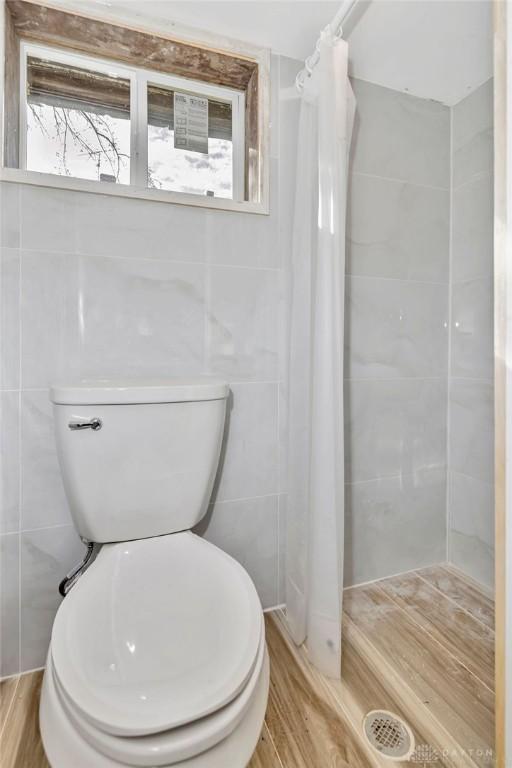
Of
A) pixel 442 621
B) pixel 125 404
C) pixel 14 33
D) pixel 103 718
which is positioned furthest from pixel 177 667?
pixel 14 33

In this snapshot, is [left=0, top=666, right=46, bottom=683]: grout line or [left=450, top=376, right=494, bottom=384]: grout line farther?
[left=450, top=376, right=494, bottom=384]: grout line

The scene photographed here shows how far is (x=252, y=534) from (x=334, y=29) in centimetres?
147

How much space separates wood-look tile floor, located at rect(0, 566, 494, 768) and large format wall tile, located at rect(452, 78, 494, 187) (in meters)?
1.58

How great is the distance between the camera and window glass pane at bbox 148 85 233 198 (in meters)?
→ 1.27

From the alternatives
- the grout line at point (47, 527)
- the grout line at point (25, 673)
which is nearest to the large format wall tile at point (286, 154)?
the grout line at point (47, 527)

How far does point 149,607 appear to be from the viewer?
775mm

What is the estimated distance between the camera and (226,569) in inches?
34.1

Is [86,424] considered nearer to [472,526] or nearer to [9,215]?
[9,215]

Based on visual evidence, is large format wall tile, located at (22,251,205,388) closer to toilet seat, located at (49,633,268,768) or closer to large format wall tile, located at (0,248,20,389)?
large format wall tile, located at (0,248,20,389)

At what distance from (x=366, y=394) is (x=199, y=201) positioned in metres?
0.87

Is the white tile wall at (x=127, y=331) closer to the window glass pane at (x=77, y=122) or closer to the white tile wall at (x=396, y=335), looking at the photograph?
the window glass pane at (x=77, y=122)

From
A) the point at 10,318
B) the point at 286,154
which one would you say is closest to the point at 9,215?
the point at 10,318

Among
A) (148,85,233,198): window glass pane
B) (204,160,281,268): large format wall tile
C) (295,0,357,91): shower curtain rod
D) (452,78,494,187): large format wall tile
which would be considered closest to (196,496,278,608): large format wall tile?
(204,160,281,268): large format wall tile

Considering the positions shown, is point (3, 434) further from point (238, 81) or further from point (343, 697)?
point (238, 81)
